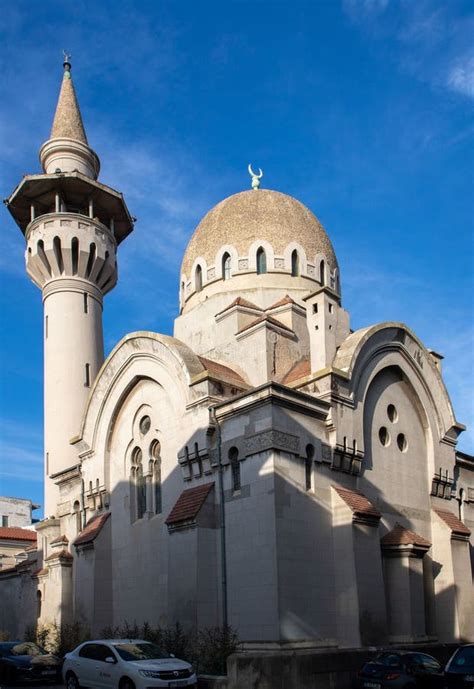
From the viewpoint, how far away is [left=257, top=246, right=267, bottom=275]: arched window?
3303 cm

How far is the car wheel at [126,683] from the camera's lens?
16.2 metres

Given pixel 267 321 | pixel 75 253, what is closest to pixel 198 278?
pixel 267 321

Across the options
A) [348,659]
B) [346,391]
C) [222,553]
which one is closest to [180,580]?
[222,553]

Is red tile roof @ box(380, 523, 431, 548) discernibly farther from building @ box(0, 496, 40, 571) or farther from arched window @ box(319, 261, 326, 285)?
building @ box(0, 496, 40, 571)

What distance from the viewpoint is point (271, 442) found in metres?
21.8

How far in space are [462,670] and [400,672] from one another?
293 cm

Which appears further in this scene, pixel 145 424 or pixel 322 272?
pixel 322 272

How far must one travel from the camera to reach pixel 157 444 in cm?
2733

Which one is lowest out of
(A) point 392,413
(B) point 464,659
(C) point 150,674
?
(C) point 150,674

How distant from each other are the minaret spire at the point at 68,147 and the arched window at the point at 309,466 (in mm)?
22177

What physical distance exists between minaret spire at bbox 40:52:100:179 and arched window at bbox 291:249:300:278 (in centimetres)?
1284

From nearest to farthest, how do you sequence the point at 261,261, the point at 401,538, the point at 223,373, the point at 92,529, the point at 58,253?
the point at 401,538 < the point at 223,373 < the point at 92,529 < the point at 261,261 < the point at 58,253

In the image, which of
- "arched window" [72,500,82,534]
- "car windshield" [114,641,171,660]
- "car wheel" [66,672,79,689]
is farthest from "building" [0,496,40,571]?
"car windshield" [114,641,171,660]

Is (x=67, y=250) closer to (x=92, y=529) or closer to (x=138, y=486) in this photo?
(x=138, y=486)
